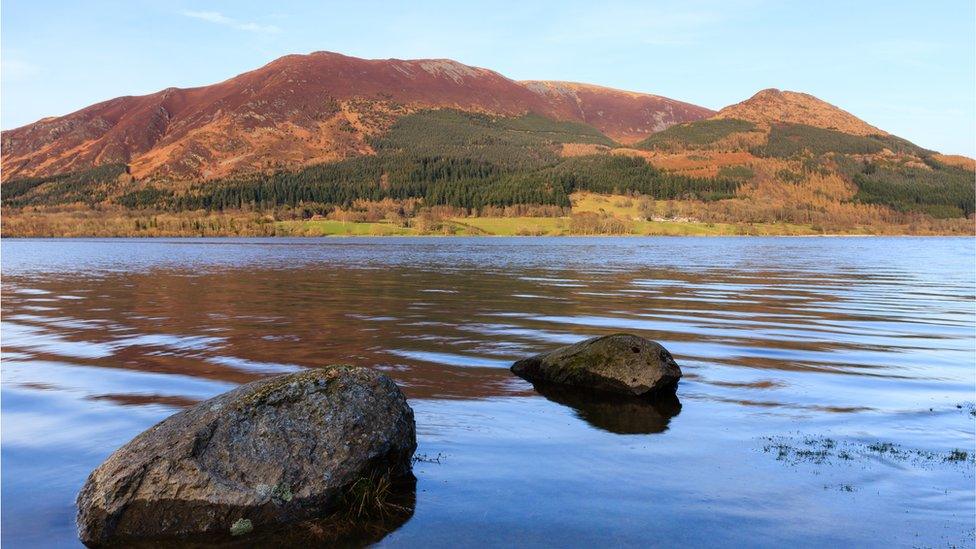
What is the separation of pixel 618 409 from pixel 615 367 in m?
1.55

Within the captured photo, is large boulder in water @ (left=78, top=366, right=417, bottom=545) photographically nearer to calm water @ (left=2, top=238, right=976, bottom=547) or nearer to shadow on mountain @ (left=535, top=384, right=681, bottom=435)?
calm water @ (left=2, top=238, right=976, bottom=547)

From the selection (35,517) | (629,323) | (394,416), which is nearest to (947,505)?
(394,416)

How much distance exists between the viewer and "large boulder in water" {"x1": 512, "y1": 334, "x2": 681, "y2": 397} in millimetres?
16953

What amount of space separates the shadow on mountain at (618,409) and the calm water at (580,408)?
90 mm

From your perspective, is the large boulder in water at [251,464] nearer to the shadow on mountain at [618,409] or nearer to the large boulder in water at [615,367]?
the shadow on mountain at [618,409]

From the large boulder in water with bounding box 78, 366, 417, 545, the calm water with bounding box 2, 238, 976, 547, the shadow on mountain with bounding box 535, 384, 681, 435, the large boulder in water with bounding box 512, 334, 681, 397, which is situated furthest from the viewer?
the large boulder in water with bounding box 512, 334, 681, 397

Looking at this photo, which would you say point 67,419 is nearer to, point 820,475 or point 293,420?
point 293,420

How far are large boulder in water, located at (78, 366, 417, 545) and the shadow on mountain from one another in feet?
17.5

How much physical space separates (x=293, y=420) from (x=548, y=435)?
5.32m

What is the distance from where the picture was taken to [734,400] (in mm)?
16719

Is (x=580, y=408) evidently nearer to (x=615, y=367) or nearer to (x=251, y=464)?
(x=615, y=367)

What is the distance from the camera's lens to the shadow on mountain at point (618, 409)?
47.7ft

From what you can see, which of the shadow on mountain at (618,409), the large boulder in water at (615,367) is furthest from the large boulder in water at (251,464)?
the large boulder in water at (615,367)

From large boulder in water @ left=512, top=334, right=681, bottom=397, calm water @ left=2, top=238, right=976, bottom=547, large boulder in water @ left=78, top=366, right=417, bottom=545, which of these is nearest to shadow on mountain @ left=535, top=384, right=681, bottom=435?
calm water @ left=2, top=238, right=976, bottom=547
